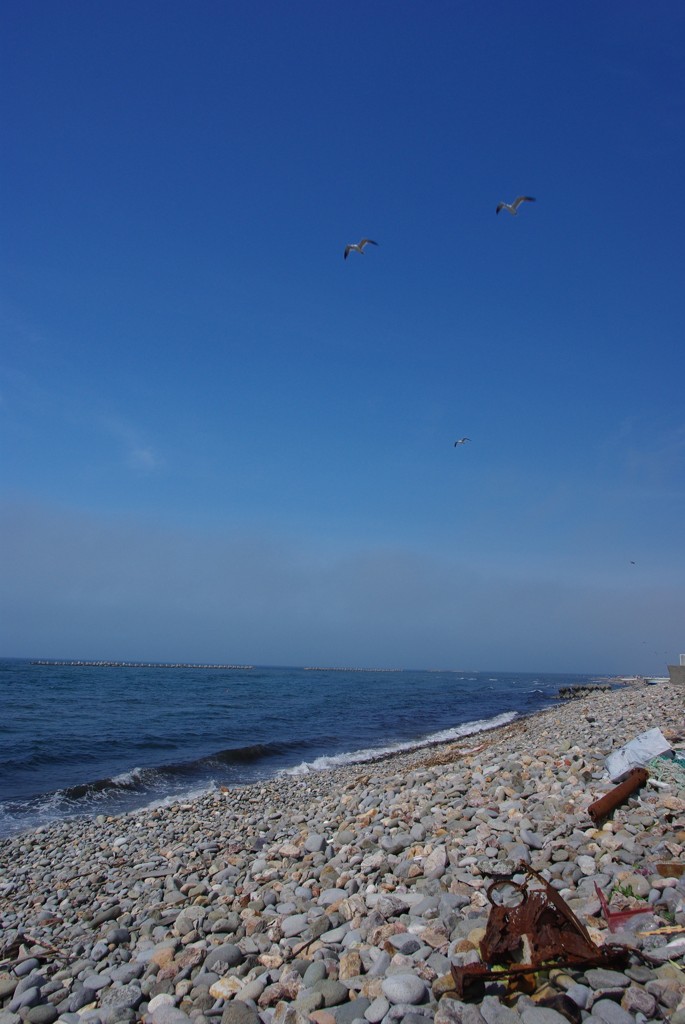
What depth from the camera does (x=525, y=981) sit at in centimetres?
370

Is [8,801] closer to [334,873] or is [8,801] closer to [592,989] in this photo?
[334,873]

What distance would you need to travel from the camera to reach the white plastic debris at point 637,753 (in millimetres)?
7551

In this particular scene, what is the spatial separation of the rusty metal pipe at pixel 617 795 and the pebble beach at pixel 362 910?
95 millimetres

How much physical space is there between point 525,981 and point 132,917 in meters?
5.10

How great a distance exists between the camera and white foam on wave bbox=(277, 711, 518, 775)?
64.5 feet

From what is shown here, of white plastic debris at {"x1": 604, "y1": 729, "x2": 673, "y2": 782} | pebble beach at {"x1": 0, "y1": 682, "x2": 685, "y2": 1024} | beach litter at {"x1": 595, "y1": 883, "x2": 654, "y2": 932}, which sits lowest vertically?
pebble beach at {"x1": 0, "y1": 682, "x2": 685, "y2": 1024}

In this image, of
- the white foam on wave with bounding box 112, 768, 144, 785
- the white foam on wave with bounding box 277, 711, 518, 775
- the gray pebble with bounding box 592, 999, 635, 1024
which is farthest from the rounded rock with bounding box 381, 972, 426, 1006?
the white foam on wave with bounding box 277, 711, 518, 775

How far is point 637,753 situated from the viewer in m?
7.73

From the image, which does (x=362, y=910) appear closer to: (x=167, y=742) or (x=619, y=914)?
(x=619, y=914)

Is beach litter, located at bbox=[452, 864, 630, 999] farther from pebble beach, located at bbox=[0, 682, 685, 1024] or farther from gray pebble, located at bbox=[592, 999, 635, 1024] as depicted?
gray pebble, located at bbox=[592, 999, 635, 1024]

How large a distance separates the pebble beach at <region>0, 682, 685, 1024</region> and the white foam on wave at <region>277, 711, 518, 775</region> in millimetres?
9533

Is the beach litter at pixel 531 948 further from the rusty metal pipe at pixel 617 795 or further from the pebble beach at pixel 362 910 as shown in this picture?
the rusty metal pipe at pixel 617 795

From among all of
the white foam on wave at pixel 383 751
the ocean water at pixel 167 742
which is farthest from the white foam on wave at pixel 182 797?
the white foam on wave at pixel 383 751

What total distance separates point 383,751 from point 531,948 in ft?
65.3
